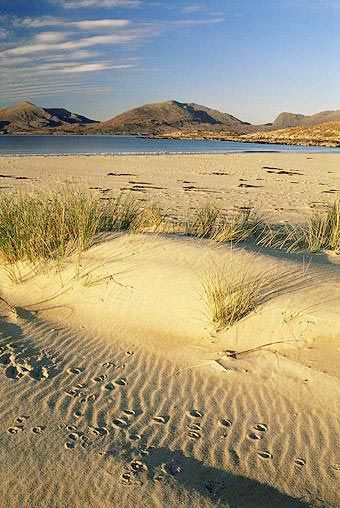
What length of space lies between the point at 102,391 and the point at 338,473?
4.93 ft

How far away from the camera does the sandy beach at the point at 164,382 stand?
7.96 ft

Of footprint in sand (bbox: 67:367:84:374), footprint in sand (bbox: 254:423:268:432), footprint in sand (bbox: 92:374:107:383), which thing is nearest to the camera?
footprint in sand (bbox: 254:423:268:432)

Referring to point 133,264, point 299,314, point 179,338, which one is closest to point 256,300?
point 299,314

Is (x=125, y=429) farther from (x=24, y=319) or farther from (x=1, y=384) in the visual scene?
(x=24, y=319)

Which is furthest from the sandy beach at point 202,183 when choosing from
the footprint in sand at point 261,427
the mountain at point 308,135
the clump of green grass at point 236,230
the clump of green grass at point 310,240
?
the mountain at point 308,135

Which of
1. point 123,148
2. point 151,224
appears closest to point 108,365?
point 151,224

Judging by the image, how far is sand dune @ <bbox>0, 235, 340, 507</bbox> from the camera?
242 cm

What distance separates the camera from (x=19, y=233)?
5492 millimetres

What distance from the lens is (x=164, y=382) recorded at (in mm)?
3391

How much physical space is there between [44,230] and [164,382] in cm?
283

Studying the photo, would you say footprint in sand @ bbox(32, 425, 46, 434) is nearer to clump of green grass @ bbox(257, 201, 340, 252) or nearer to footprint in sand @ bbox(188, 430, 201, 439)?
footprint in sand @ bbox(188, 430, 201, 439)

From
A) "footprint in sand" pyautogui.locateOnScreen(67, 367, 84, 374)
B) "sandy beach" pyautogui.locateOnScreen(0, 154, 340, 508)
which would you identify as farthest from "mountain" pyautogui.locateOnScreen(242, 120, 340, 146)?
"footprint in sand" pyautogui.locateOnScreen(67, 367, 84, 374)

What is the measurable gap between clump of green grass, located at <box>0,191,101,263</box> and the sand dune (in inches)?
14.2

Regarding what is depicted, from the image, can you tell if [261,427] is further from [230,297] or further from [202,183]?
[202,183]
